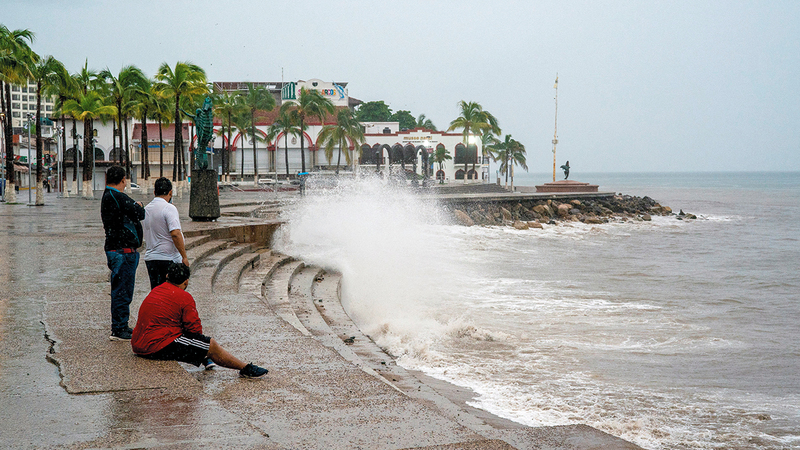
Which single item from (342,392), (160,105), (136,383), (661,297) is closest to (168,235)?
(136,383)

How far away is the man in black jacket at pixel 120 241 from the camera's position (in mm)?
5891

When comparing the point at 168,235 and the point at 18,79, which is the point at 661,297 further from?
the point at 18,79

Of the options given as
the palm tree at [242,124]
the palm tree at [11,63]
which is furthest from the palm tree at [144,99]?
the palm tree at [242,124]

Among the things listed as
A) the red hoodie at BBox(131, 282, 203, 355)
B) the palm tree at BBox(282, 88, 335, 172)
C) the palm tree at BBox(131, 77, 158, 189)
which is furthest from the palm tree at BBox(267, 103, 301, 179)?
the red hoodie at BBox(131, 282, 203, 355)

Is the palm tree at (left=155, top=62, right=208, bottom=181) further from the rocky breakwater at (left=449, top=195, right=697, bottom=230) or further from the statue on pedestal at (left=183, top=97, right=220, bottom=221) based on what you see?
the statue on pedestal at (left=183, top=97, right=220, bottom=221)

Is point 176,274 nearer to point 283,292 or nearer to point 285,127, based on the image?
point 283,292

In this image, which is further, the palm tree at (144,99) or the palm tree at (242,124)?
the palm tree at (242,124)

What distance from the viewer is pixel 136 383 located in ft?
16.0

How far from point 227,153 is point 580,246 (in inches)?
1918

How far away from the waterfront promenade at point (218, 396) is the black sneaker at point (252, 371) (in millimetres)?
57

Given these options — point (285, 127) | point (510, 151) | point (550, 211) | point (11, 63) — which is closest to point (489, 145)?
point (510, 151)

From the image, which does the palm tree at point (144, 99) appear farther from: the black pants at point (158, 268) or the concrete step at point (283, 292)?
the black pants at point (158, 268)

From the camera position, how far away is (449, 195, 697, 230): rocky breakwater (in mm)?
34062

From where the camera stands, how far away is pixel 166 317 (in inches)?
205
